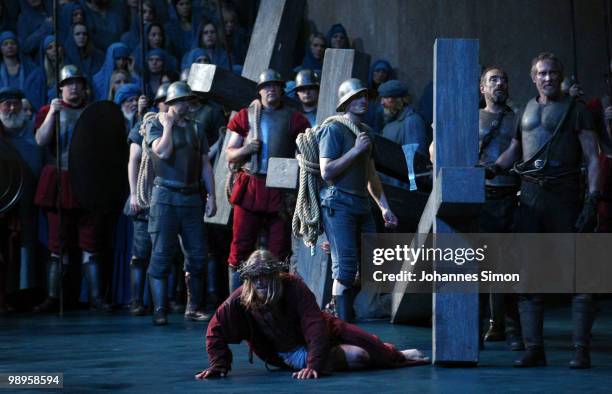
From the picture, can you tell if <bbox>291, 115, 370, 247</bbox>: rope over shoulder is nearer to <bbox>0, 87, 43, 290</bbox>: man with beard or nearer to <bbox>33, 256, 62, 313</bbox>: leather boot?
<bbox>33, 256, 62, 313</bbox>: leather boot

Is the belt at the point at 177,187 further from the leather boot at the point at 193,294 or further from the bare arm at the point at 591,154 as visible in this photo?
the bare arm at the point at 591,154

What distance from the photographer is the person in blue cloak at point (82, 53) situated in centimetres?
1450

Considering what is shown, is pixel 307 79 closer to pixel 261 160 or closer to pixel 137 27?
pixel 261 160

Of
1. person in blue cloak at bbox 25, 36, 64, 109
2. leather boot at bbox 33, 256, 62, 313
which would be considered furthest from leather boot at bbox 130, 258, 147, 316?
person in blue cloak at bbox 25, 36, 64, 109

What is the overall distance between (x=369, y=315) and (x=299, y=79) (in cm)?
192

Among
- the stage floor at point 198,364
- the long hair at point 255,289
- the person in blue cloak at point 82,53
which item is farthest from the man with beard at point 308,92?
the long hair at point 255,289

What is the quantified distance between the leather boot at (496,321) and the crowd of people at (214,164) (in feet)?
0.04

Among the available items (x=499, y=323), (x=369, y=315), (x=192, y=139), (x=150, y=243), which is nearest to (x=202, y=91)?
(x=192, y=139)

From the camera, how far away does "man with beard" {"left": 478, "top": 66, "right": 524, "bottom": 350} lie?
9.03 m

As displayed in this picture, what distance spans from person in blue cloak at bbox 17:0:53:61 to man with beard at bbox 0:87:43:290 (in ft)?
7.40

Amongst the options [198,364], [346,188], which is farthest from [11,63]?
[198,364]

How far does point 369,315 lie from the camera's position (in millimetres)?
11102

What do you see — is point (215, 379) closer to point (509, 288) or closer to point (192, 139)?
point (509, 288)

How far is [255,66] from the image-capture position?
12.0 meters
